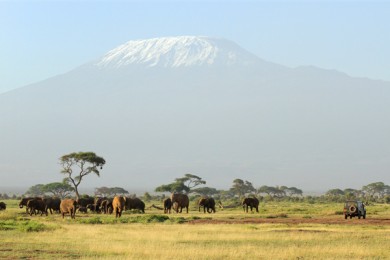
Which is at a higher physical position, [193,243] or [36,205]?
[36,205]

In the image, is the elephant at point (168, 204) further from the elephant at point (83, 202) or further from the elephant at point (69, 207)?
the elephant at point (69, 207)

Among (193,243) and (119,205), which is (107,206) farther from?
(193,243)

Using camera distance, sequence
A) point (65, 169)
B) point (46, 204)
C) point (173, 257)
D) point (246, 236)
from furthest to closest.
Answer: point (65, 169) < point (46, 204) < point (246, 236) < point (173, 257)

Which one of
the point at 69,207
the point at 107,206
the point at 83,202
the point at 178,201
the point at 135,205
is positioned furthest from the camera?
the point at 178,201

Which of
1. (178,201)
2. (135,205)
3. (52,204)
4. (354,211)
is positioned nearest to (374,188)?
(178,201)

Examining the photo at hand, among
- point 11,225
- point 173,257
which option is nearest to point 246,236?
point 173,257

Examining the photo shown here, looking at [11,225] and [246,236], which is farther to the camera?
[11,225]

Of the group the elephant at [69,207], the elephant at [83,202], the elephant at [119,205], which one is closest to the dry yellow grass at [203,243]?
the elephant at [69,207]

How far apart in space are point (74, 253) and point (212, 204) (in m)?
41.8

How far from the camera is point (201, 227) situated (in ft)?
120

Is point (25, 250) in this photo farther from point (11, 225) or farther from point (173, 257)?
point (11, 225)

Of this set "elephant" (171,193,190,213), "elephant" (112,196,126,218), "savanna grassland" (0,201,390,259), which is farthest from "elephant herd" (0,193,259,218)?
"savanna grassland" (0,201,390,259)

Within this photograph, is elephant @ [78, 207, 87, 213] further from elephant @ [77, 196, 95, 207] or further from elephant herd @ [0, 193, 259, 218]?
elephant @ [77, 196, 95, 207]

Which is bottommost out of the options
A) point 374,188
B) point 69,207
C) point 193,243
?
point 193,243
